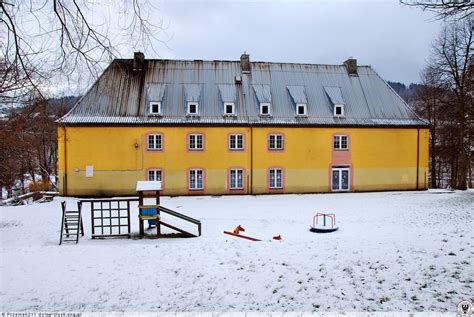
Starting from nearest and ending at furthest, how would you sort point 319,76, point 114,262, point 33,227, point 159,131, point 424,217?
point 114,262
point 33,227
point 424,217
point 159,131
point 319,76

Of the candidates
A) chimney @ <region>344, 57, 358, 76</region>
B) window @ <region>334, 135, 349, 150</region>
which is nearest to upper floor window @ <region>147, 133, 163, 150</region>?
window @ <region>334, 135, 349, 150</region>

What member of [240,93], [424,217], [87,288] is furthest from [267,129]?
[87,288]

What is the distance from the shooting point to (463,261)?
7.75 m

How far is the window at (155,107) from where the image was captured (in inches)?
963

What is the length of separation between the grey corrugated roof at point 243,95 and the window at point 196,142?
98cm

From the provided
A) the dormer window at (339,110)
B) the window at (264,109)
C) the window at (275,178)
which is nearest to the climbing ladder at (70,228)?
the window at (275,178)

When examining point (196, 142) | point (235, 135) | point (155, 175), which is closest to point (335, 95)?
point (235, 135)

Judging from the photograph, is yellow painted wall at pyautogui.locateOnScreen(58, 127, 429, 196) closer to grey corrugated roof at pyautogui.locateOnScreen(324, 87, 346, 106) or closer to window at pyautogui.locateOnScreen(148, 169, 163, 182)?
window at pyautogui.locateOnScreen(148, 169, 163, 182)

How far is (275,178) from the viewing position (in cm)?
2512

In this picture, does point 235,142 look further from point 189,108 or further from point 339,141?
point 339,141

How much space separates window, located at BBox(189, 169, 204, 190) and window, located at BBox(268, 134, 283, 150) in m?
5.27

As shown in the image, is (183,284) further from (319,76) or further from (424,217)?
(319,76)

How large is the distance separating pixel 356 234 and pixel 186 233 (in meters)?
5.96

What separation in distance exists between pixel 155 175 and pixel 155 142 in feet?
7.47
